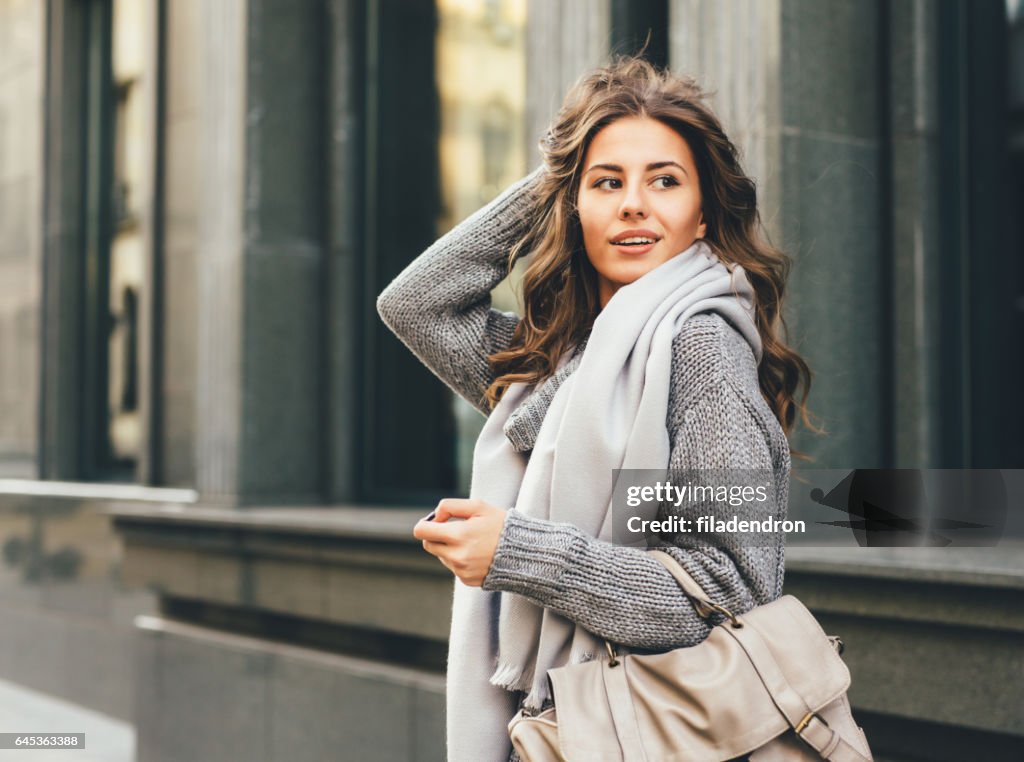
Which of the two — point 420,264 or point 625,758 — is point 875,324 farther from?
point 625,758

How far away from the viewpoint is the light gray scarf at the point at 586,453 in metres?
2.06

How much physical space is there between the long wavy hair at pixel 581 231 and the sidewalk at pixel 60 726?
624 cm

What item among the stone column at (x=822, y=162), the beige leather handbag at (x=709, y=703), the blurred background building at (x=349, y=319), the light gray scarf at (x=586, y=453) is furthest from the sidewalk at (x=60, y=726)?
the beige leather handbag at (x=709, y=703)

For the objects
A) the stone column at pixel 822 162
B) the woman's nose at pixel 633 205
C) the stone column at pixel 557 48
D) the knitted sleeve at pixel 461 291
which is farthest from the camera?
the stone column at pixel 557 48

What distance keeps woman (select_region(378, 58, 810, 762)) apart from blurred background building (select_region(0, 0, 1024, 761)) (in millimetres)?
539

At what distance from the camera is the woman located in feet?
6.48

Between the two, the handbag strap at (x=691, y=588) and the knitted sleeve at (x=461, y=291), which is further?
the knitted sleeve at (x=461, y=291)

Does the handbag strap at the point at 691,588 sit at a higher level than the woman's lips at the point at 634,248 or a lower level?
lower

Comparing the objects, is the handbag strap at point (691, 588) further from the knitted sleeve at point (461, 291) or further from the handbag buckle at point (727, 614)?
the knitted sleeve at point (461, 291)

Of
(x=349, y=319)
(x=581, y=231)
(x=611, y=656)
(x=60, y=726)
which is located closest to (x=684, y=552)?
(x=611, y=656)

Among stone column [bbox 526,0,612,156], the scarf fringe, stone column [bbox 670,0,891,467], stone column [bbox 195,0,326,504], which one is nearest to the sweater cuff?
the scarf fringe

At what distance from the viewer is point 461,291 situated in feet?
8.63

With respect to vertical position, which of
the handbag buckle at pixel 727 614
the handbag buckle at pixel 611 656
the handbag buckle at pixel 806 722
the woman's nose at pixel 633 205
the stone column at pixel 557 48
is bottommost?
the handbag buckle at pixel 806 722

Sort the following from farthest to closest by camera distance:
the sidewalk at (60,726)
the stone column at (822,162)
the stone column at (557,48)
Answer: the sidewalk at (60,726) < the stone column at (557,48) < the stone column at (822,162)
